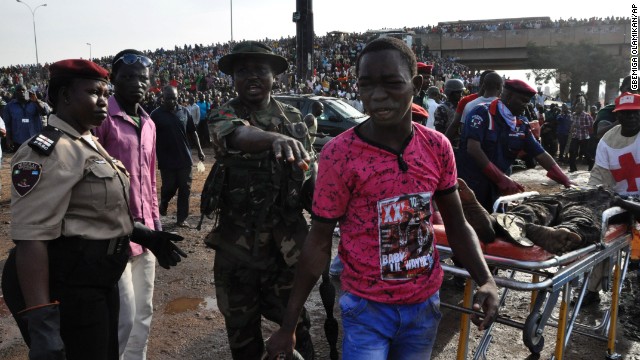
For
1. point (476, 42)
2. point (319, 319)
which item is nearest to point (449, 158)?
point (319, 319)

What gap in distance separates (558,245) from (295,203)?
1.39 metres

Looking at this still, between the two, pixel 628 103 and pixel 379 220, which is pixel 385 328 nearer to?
pixel 379 220

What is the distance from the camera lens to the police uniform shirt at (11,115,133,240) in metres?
1.88

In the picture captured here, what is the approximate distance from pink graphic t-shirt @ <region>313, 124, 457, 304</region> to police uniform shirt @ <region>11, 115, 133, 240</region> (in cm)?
93

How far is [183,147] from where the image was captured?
22.0ft

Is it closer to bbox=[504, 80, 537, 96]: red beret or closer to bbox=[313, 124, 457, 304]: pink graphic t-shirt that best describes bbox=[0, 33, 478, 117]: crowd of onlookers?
bbox=[504, 80, 537, 96]: red beret

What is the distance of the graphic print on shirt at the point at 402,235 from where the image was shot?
1.79 m

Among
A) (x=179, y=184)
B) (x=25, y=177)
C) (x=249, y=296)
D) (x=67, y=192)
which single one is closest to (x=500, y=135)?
(x=249, y=296)

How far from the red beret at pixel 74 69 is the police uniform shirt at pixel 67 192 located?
190 mm

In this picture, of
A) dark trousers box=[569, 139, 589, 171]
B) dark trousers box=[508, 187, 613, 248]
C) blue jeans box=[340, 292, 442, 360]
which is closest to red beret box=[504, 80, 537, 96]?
dark trousers box=[508, 187, 613, 248]

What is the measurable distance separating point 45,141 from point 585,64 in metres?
39.4

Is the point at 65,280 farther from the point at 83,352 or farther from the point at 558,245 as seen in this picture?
the point at 558,245

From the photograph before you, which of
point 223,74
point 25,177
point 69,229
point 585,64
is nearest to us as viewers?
point 25,177

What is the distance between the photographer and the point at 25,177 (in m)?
1.88
